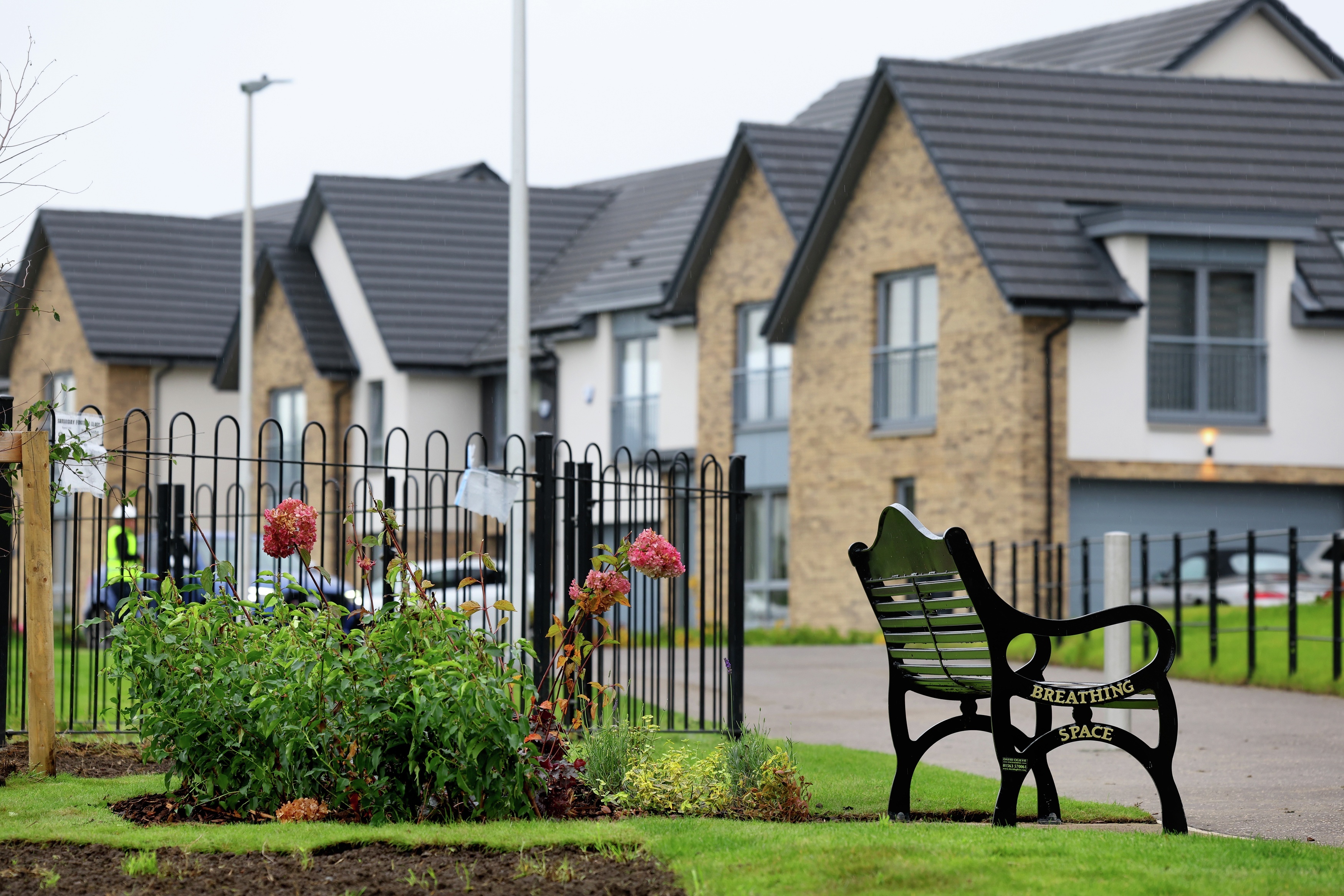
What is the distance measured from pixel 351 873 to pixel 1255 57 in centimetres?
3193

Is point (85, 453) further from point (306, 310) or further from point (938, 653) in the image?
point (306, 310)

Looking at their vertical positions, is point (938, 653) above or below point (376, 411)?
below

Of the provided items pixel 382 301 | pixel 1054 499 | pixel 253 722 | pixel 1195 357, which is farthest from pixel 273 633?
pixel 382 301

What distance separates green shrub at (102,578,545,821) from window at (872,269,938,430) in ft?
60.9

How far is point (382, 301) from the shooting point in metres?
36.1

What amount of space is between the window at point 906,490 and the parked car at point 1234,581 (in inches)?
135

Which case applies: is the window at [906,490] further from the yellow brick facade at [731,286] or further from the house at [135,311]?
the house at [135,311]

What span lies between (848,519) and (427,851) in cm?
2059

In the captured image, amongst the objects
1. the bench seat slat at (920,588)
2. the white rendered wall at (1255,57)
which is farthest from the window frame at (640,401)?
the bench seat slat at (920,588)

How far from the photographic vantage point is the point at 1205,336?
25.1 meters

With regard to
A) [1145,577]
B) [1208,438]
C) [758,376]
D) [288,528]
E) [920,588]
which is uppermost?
[758,376]

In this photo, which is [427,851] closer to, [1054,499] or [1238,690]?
[1238,690]

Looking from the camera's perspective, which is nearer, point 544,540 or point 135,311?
point 544,540

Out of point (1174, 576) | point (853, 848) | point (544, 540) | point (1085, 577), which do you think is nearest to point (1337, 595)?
point (1085, 577)
